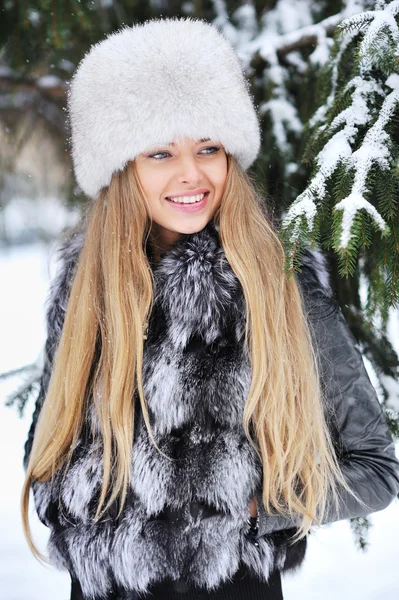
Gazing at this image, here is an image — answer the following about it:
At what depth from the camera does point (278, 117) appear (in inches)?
109

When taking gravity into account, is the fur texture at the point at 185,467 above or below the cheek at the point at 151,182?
below

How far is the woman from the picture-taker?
1829 mm

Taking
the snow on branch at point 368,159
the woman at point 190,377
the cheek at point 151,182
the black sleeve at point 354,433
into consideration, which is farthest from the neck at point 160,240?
the snow on branch at point 368,159

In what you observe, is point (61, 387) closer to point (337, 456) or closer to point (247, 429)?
point (247, 429)

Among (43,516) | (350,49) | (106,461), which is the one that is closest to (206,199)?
(350,49)

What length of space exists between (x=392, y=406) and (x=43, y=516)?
1.39 meters

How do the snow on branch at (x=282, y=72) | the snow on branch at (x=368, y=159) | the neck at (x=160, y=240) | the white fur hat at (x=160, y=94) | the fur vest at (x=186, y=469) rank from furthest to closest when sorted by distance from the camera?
the snow on branch at (x=282, y=72), the neck at (x=160, y=240), the white fur hat at (x=160, y=94), the fur vest at (x=186, y=469), the snow on branch at (x=368, y=159)

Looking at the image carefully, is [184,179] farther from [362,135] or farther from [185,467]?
[185,467]

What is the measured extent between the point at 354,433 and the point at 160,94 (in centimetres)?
115

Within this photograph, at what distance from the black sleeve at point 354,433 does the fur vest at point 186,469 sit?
4.7 inches

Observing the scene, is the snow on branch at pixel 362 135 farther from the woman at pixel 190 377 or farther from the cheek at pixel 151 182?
the cheek at pixel 151 182

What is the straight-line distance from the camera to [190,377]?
1.89 metres

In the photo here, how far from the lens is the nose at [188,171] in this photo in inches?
78.3

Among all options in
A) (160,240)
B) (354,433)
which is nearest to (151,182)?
(160,240)
